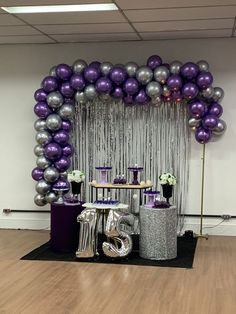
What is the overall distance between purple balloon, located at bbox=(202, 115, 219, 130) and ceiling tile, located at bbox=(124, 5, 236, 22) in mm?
1369

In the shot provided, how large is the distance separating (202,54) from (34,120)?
2.49 meters

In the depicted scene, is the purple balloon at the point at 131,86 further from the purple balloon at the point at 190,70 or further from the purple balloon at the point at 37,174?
the purple balloon at the point at 37,174

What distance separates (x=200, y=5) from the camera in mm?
5289

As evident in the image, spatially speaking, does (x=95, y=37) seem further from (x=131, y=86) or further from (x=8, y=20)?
(x=8, y=20)

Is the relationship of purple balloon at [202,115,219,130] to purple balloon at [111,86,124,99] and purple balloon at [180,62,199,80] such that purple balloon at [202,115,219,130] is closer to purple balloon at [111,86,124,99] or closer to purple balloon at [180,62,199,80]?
purple balloon at [180,62,199,80]

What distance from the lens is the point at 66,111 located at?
6.77 meters

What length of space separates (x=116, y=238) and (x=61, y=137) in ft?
5.55

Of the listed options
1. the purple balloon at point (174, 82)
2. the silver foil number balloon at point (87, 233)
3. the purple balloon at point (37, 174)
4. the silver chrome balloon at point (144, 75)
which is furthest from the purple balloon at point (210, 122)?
the purple balloon at point (37, 174)

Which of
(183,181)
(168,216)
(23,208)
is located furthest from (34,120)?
(168,216)

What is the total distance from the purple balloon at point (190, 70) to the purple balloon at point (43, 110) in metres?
1.78

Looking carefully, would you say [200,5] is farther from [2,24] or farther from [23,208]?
[23,208]

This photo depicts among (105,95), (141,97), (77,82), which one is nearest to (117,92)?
(105,95)

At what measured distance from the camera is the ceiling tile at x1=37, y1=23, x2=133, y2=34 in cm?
623

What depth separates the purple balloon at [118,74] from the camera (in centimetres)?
654
